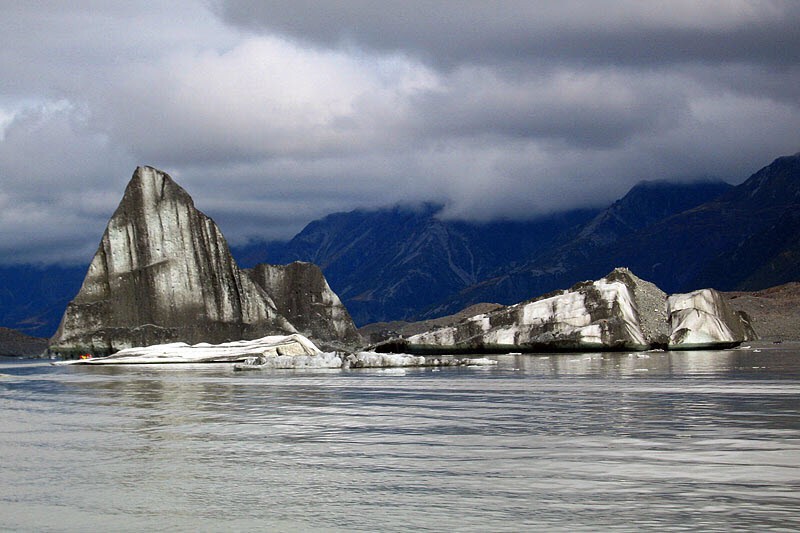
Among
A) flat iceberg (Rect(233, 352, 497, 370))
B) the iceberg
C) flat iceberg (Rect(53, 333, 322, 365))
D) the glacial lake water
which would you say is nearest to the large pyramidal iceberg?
flat iceberg (Rect(53, 333, 322, 365))

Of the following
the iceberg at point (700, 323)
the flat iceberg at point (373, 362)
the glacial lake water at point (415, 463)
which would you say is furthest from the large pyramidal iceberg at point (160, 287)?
the glacial lake water at point (415, 463)

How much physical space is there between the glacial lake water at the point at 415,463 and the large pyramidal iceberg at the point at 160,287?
340 ft

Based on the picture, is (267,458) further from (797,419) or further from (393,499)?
(797,419)

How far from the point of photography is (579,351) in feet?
293

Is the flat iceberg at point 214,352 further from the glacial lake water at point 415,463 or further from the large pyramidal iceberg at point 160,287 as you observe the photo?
the glacial lake water at point 415,463

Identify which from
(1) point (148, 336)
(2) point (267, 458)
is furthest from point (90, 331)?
(2) point (267, 458)

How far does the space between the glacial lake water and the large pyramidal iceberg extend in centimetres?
10355

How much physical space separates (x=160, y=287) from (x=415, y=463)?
409ft

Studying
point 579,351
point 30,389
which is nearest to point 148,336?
point 579,351

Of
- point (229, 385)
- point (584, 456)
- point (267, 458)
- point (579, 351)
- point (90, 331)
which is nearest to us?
point (584, 456)

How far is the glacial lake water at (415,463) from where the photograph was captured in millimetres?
13328

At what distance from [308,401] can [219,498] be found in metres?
19.0

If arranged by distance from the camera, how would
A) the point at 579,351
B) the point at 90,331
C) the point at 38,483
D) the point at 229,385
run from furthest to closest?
the point at 90,331 → the point at 579,351 → the point at 229,385 → the point at 38,483

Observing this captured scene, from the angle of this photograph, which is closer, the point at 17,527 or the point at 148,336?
the point at 17,527
